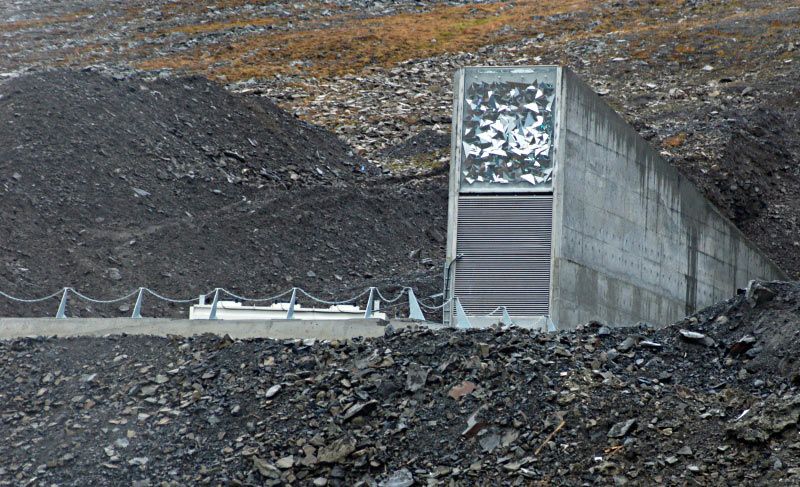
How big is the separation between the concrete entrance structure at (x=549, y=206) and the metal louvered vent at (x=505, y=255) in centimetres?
2

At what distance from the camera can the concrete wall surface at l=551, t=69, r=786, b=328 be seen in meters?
20.8

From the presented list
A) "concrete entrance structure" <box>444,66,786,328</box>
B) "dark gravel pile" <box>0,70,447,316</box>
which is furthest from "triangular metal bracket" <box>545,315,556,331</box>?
"dark gravel pile" <box>0,70,447,316</box>

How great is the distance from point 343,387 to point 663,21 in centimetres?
4097

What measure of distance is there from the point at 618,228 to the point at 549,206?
5.31ft

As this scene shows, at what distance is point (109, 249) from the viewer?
3020cm

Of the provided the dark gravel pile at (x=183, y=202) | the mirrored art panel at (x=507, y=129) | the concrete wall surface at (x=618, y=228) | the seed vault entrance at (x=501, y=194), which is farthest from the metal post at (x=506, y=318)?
the dark gravel pile at (x=183, y=202)

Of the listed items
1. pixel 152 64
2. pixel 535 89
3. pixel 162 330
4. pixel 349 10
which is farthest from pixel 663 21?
pixel 162 330

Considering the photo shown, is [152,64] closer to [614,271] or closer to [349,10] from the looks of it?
[349,10]

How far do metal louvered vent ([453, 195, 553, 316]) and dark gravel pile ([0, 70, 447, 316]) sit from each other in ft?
25.8

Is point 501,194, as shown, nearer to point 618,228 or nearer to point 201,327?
point 618,228

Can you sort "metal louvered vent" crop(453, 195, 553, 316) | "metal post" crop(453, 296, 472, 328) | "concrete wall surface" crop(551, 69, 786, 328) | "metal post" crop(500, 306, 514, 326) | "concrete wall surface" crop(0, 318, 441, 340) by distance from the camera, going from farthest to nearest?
"concrete wall surface" crop(551, 69, 786, 328), "metal louvered vent" crop(453, 195, 553, 316), "metal post" crop(453, 296, 472, 328), "metal post" crop(500, 306, 514, 326), "concrete wall surface" crop(0, 318, 441, 340)

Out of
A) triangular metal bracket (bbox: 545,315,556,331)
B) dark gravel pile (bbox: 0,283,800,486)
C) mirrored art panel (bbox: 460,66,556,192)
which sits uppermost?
mirrored art panel (bbox: 460,66,556,192)

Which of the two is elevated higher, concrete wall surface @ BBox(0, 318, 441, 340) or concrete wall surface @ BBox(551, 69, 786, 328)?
concrete wall surface @ BBox(551, 69, 786, 328)

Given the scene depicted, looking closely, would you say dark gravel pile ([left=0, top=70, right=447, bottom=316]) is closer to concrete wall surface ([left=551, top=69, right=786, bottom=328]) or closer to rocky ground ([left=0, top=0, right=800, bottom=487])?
rocky ground ([left=0, top=0, right=800, bottom=487])
